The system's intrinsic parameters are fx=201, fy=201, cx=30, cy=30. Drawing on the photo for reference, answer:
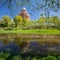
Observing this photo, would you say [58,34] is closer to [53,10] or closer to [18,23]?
[18,23]

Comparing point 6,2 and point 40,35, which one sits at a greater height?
point 6,2

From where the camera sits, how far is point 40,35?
2056 centimetres

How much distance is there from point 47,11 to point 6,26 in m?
23.3

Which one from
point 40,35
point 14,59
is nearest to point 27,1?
point 14,59

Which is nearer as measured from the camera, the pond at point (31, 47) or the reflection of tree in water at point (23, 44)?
the pond at point (31, 47)

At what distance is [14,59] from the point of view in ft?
18.1

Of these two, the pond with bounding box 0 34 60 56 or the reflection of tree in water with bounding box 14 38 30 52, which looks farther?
the reflection of tree in water with bounding box 14 38 30 52

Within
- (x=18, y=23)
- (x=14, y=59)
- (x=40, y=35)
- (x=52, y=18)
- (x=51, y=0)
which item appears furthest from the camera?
(x=18, y=23)

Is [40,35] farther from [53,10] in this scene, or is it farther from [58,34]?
[53,10]

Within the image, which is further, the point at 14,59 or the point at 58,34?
the point at 58,34

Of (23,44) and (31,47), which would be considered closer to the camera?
(31,47)

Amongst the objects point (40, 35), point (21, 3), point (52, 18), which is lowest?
point (40, 35)

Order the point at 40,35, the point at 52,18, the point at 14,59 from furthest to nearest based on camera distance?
the point at 40,35 → the point at 14,59 → the point at 52,18

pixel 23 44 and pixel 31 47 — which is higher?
pixel 31 47
